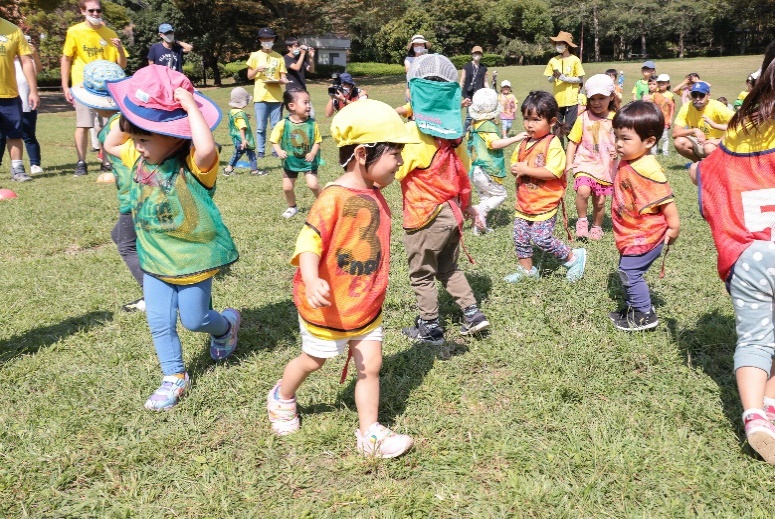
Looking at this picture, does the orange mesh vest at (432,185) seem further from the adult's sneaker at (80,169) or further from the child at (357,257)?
the adult's sneaker at (80,169)

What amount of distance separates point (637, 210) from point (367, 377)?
227cm

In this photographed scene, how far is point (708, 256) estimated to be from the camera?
5.72 metres

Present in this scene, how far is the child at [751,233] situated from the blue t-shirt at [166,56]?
9.28m

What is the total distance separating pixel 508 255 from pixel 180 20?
3868cm

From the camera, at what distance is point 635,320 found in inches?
162

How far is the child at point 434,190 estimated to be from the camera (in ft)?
12.7

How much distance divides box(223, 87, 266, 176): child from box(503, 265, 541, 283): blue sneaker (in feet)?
19.7

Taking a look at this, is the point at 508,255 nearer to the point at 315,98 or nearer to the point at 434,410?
the point at 434,410

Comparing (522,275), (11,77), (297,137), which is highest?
(11,77)

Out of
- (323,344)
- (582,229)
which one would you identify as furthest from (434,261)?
(582,229)

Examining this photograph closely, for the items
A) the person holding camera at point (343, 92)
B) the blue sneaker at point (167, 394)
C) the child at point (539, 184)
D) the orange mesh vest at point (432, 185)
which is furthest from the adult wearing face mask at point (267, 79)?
the blue sneaker at point (167, 394)

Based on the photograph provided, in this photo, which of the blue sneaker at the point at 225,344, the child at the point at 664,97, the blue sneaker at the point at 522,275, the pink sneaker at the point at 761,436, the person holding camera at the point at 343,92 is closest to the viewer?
the pink sneaker at the point at 761,436

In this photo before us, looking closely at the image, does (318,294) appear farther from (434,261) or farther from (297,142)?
(297,142)

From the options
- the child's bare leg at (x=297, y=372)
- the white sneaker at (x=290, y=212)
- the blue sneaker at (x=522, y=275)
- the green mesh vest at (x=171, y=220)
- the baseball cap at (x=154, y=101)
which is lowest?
the blue sneaker at (x=522, y=275)
